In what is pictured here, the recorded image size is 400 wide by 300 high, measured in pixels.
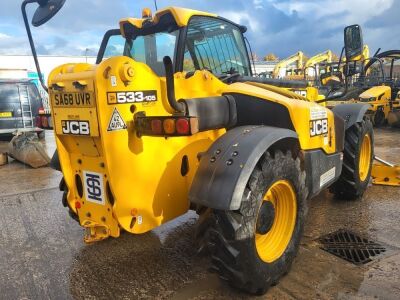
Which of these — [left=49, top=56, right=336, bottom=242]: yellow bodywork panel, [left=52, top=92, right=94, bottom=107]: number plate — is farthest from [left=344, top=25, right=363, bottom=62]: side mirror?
[left=52, top=92, right=94, bottom=107]: number plate

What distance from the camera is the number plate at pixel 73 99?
2.63m

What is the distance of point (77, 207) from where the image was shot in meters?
3.17

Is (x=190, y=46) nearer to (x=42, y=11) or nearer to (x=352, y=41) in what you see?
(x=42, y=11)

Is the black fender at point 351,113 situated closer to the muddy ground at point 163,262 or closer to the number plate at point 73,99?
the muddy ground at point 163,262

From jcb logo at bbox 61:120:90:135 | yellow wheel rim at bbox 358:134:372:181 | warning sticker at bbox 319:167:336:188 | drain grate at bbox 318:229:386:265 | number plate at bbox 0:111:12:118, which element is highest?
jcb logo at bbox 61:120:90:135

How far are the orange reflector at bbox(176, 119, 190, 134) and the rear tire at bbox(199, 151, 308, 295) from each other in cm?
57

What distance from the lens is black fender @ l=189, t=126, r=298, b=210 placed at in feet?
8.25

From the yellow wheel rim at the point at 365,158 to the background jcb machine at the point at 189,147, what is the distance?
5.48ft

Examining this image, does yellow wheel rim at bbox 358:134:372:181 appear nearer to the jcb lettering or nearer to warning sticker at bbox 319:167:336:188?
warning sticker at bbox 319:167:336:188

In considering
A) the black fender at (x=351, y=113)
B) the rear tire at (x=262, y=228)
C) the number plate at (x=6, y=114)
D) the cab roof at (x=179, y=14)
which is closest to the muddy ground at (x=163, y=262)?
the rear tire at (x=262, y=228)

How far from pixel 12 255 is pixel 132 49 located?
7.44ft

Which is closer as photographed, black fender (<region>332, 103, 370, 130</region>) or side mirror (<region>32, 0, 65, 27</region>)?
side mirror (<region>32, 0, 65, 27</region>)

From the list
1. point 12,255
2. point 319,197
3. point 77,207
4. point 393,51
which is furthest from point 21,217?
point 393,51

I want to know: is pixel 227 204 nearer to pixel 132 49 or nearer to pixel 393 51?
pixel 132 49
